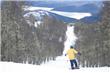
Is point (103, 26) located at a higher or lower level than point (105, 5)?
lower

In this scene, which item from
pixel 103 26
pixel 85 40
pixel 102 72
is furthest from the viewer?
pixel 85 40

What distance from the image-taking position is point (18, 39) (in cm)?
3294

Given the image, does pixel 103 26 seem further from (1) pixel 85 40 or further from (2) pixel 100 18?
(1) pixel 85 40

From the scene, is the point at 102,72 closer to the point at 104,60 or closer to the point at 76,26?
the point at 104,60

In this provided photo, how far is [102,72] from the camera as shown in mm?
14531

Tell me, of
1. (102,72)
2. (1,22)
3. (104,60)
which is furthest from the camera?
(104,60)

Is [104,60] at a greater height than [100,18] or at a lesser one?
lesser

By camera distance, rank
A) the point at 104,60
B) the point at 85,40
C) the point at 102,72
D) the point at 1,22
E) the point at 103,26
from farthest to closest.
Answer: the point at 85,40, the point at 103,26, the point at 104,60, the point at 1,22, the point at 102,72

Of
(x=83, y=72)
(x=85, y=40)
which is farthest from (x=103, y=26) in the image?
(x=83, y=72)

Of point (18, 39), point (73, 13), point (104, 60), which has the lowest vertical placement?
point (104, 60)

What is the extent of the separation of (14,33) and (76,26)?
14.1m

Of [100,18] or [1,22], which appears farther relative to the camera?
[100,18]

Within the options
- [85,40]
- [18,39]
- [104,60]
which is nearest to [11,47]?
[18,39]

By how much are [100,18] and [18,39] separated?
9527 mm
